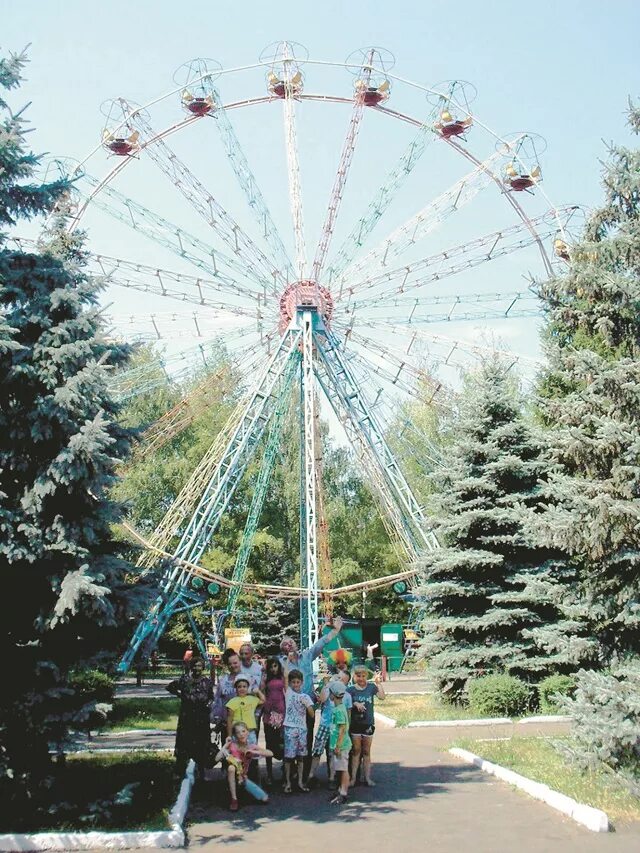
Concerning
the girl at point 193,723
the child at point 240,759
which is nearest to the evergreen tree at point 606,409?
the child at point 240,759

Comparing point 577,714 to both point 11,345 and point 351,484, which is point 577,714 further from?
point 351,484

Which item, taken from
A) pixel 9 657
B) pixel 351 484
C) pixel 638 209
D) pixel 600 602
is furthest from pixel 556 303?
pixel 351 484

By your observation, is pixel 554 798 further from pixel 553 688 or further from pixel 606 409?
pixel 553 688

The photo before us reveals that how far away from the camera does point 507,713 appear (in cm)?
1605

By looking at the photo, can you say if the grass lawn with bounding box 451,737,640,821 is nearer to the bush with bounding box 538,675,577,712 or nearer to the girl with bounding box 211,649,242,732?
the bush with bounding box 538,675,577,712

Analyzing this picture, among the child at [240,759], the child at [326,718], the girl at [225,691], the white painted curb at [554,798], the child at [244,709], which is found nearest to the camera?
the white painted curb at [554,798]

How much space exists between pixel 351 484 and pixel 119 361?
1495 inches

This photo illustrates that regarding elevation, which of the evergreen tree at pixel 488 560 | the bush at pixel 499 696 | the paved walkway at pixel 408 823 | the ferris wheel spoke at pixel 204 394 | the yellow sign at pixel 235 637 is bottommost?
the paved walkway at pixel 408 823

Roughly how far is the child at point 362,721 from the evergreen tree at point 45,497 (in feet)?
Answer: 9.77

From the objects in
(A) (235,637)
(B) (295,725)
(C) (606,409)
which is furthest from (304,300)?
(B) (295,725)

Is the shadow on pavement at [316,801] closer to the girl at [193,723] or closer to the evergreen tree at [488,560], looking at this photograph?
the girl at [193,723]

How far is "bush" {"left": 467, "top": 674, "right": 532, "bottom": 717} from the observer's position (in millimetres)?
15953

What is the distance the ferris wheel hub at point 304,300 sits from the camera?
76.8 feet

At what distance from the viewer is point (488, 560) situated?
1747cm
